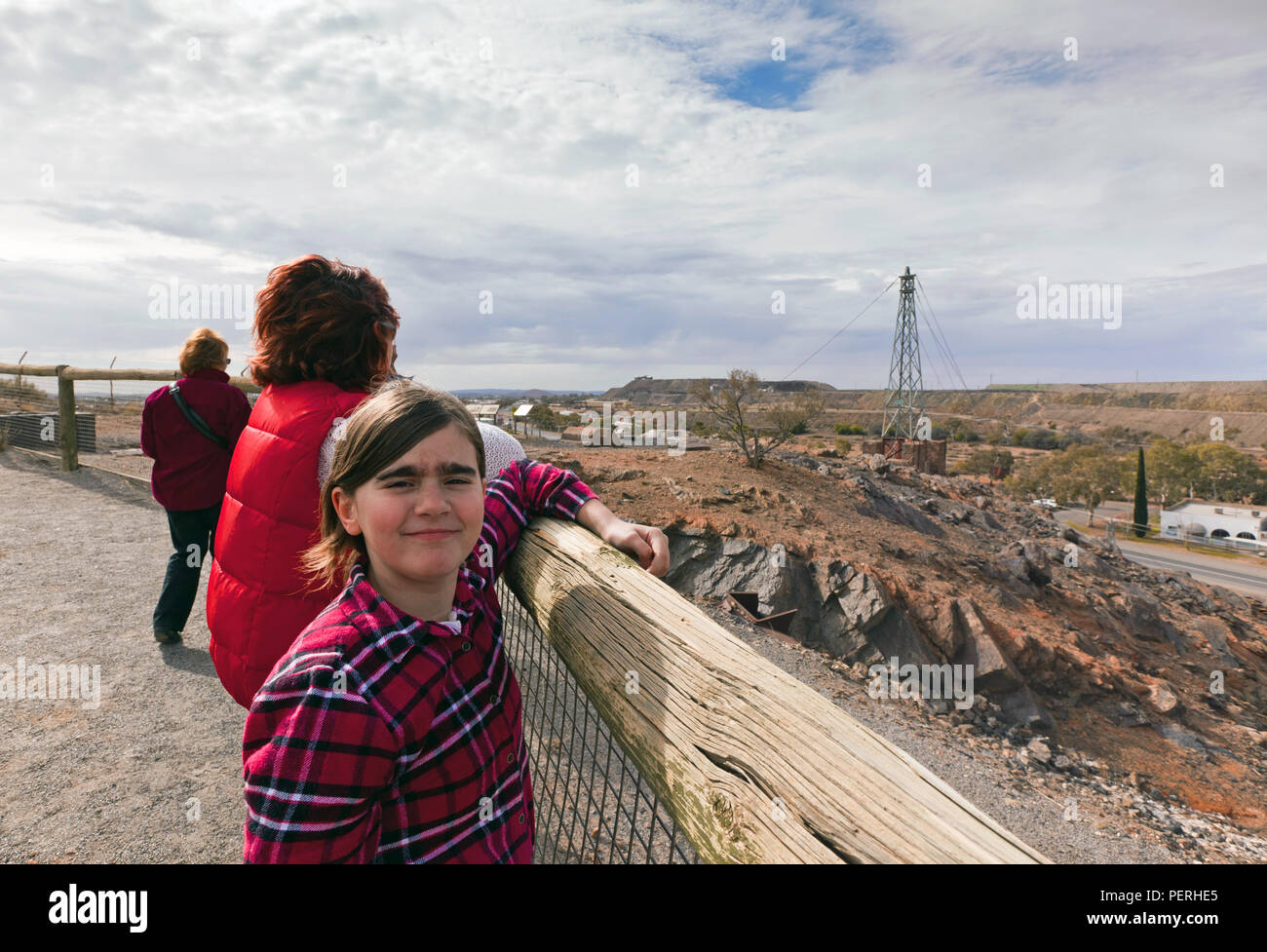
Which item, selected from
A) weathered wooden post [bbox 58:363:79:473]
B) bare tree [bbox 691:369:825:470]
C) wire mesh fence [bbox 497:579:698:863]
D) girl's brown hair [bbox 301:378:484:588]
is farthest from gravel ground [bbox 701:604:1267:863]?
weathered wooden post [bbox 58:363:79:473]

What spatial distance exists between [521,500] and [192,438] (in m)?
3.13

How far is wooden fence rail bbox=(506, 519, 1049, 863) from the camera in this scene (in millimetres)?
708

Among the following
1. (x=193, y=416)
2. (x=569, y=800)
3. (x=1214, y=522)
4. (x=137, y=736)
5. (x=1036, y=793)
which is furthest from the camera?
(x=1214, y=522)

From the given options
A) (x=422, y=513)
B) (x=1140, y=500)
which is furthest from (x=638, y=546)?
(x=1140, y=500)

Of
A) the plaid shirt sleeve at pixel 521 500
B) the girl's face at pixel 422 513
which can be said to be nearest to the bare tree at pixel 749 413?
the plaid shirt sleeve at pixel 521 500

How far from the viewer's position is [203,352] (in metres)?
3.92

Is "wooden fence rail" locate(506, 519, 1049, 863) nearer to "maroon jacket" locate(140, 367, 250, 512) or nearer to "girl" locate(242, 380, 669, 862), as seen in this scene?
"girl" locate(242, 380, 669, 862)

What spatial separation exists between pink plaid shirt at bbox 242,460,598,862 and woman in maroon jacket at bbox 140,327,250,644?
323 centimetres

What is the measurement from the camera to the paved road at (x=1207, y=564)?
33.1m

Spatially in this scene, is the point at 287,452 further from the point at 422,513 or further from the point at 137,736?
the point at 137,736

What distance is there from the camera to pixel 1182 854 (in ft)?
18.9

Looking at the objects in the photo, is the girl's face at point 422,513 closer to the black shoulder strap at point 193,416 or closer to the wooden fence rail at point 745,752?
the wooden fence rail at point 745,752
